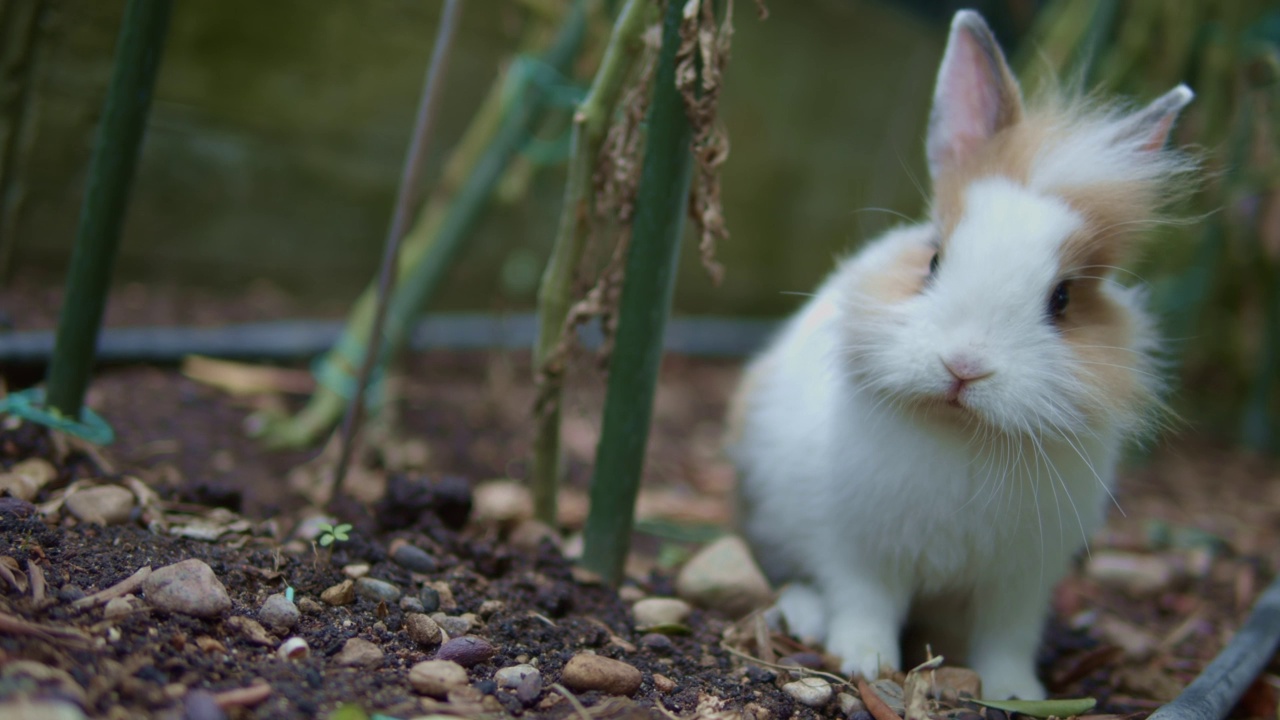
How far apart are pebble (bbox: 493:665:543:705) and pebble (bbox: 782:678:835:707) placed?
46 centimetres

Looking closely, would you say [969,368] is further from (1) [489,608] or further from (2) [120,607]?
(2) [120,607]

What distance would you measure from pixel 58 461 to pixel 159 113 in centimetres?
202

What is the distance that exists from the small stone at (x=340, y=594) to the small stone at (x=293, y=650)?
17 centimetres

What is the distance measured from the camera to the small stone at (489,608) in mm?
1755

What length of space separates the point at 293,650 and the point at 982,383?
118 centimetres

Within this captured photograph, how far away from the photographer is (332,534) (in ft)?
5.82

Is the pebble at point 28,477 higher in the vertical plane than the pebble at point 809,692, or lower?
lower

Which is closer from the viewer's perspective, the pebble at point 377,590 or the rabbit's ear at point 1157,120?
the pebble at point 377,590

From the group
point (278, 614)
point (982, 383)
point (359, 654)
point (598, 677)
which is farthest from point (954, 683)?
point (278, 614)

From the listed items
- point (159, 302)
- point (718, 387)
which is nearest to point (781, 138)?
point (718, 387)

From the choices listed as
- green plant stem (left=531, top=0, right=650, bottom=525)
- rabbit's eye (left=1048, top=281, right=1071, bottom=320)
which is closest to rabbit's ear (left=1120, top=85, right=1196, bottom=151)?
rabbit's eye (left=1048, top=281, right=1071, bottom=320)

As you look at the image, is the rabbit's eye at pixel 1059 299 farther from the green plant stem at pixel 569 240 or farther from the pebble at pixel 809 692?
the green plant stem at pixel 569 240

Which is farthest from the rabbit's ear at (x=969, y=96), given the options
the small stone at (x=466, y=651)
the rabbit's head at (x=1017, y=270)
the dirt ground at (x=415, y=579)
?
the small stone at (x=466, y=651)

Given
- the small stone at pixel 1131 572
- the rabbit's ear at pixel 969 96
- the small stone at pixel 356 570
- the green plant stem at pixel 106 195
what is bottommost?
the small stone at pixel 356 570
